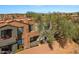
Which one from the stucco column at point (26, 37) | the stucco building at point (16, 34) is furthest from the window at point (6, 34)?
the stucco column at point (26, 37)

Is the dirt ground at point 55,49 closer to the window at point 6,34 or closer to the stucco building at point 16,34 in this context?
the stucco building at point 16,34

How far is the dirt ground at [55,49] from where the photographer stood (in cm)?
223

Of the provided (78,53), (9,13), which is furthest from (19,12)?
(78,53)

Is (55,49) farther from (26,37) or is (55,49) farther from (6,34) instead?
(6,34)

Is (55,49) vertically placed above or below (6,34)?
below

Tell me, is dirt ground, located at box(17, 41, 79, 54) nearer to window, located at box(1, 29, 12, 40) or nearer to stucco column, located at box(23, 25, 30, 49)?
stucco column, located at box(23, 25, 30, 49)

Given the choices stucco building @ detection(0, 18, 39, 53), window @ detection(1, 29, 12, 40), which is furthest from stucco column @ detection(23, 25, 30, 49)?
window @ detection(1, 29, 12, 40)

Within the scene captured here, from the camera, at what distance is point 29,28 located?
224cm

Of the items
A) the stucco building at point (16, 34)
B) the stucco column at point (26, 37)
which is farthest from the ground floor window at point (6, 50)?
the stucco column at point (26, 37)

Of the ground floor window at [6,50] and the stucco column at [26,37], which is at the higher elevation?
the stucco column at [26,37]

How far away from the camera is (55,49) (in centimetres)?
225

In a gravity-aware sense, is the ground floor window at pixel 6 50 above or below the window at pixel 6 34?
below

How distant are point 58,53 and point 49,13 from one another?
0.35 metres

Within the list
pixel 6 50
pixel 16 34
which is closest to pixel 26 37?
pixel 16 34
